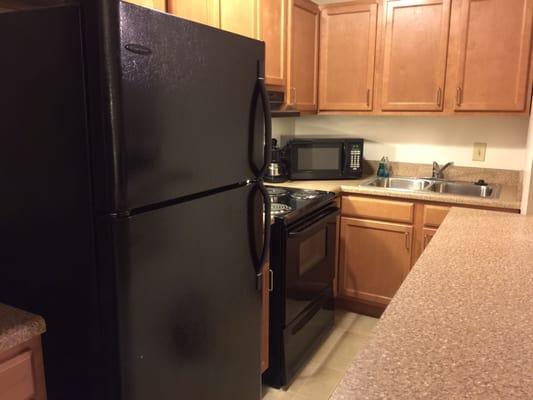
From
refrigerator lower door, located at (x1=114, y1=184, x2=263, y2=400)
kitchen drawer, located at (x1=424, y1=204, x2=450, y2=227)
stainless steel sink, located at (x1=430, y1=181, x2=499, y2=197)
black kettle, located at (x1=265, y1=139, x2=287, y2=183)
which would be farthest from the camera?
black kettle, located at (x1=265, y1=139, x2=287, y2=183)

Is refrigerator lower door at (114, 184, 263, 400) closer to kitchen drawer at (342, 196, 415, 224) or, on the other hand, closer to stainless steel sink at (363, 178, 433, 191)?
kitchen drawer at (342, 196, 415, 224)

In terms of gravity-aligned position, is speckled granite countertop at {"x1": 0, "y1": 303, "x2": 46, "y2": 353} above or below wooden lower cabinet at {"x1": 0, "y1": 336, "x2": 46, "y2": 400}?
above

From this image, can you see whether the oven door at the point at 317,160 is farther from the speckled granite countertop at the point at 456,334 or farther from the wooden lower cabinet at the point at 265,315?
the speckled granite countertop at the point at 456,334

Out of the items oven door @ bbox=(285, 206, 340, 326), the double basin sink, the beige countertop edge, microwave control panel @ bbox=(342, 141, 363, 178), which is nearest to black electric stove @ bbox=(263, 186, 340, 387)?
oven door @ bbox=(285, 206, 340, 326)

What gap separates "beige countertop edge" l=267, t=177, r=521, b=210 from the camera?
2.35 metres

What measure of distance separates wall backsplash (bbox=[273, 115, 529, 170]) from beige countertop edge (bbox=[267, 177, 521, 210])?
0.81 ft

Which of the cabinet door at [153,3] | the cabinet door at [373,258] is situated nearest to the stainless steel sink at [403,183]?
the cabinet door at [373,258]

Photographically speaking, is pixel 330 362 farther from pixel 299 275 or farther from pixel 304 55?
pixel 304 55

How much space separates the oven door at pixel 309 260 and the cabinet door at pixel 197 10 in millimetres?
1175

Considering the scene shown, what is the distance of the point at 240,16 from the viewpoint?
238 centimetres

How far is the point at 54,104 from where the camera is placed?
3.43ft

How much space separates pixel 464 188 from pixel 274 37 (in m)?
1.54

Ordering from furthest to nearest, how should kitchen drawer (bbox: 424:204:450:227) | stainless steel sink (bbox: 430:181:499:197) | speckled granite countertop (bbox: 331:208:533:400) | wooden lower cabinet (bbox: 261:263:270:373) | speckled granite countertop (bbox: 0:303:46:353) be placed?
1. stainless steel sink (bbox: 430:181:499:197)
2. kitchen drawer (bbox: 424:204:450:227)
3. wooden lower cabinet (bbox: 261:263:270:373)
4. speckled granite countertop (bbox: 0:303:46:353)
5. speckled granite countertop (bbox: 331:208:533:400)

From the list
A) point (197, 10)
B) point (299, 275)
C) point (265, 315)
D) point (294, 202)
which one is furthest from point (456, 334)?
point (197, 10)
